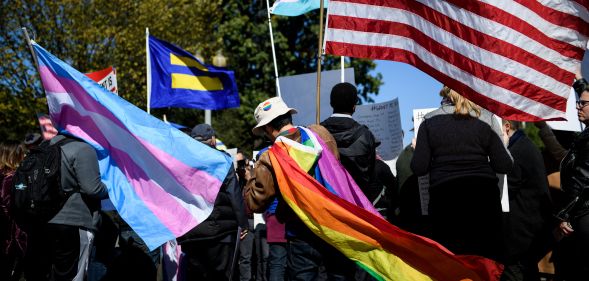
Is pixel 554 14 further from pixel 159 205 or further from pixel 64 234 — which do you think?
pixel 64 234

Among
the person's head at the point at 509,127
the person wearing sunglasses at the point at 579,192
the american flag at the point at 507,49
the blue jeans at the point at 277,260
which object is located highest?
the american flag at the point at 507,49

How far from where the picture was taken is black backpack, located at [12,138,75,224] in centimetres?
618

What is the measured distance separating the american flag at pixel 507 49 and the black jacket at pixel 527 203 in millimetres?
2241

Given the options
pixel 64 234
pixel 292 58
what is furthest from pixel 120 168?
pixel 292 58

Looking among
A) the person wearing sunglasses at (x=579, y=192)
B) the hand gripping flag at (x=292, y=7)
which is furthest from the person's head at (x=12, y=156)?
the person wearing sunglasses at (x=579, y=192)

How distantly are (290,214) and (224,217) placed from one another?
7.19 feet

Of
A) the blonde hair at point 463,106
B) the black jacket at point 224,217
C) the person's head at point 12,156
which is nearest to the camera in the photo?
the blonde hair at point 463,106

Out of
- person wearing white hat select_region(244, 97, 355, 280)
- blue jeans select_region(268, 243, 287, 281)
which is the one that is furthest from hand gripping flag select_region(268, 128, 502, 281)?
blue jeans select_region(268, 243, 287, 281)

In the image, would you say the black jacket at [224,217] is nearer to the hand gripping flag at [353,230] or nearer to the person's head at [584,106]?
the hand gripping flag at [353,230]

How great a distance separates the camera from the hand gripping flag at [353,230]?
201 inches

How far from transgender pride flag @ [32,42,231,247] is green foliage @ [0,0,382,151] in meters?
17.6

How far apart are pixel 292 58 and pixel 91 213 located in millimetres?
22460

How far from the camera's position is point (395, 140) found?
8.70 m

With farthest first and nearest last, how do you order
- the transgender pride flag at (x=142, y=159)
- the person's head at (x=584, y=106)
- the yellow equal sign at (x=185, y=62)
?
1. the yellow equal sign at (x=185, y=62)
2. the transgender pride flag at (x=142, y=159)
3. the person's head at (x=584, y=106)
